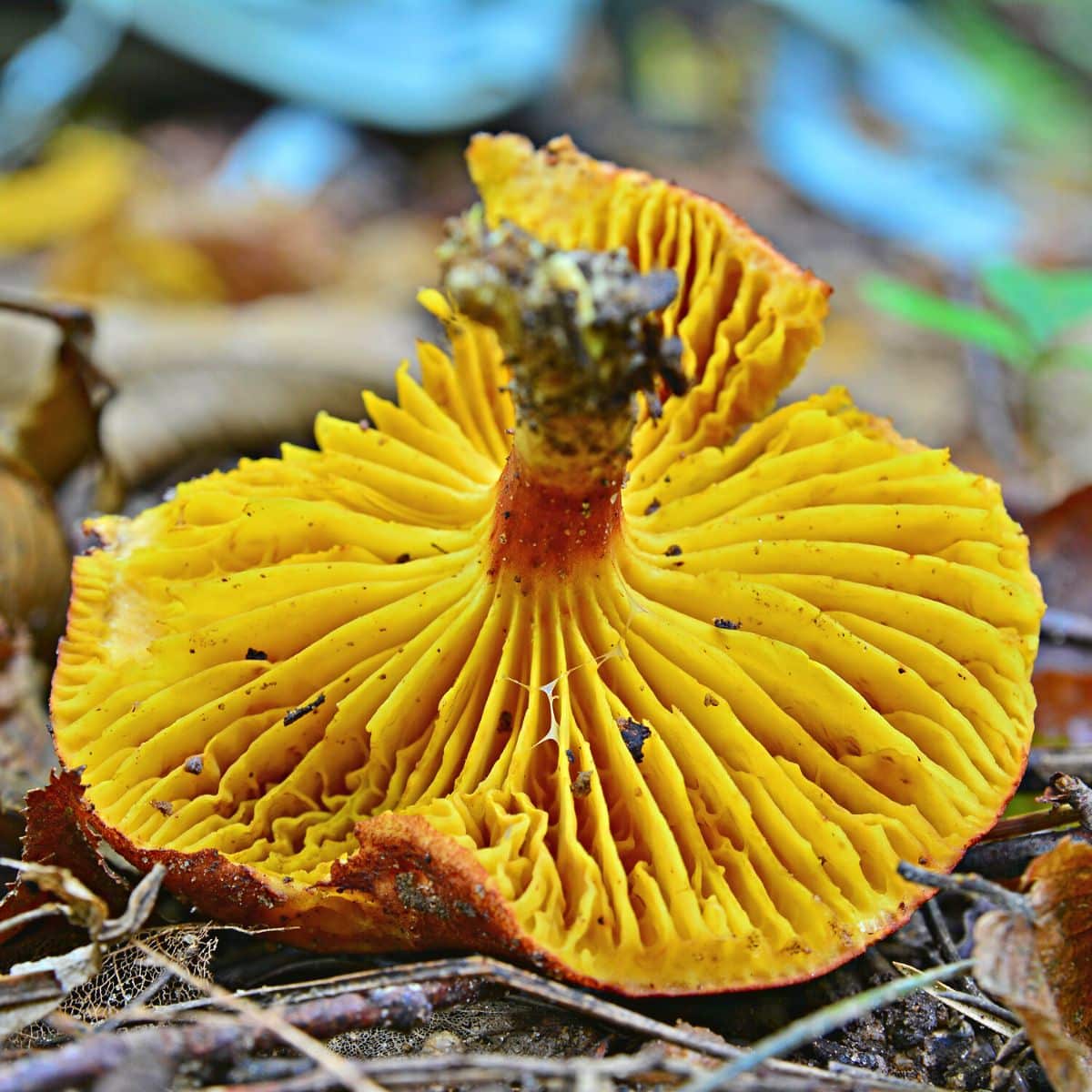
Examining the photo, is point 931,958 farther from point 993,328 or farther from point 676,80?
point 676,80

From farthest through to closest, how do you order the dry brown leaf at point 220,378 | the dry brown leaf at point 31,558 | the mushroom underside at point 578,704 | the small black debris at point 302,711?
the dry brown leaf at point 220,378
the dry brown leaf at point 31,558
the small black debris at point 302,711
the mushroom underside at point 578,704

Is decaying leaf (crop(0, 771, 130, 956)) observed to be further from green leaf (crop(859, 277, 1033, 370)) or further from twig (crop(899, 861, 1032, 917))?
green leaf (crop(859, 277, 1033, 370))

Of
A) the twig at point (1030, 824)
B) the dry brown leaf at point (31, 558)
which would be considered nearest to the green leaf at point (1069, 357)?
the twig at point (1030, 824)

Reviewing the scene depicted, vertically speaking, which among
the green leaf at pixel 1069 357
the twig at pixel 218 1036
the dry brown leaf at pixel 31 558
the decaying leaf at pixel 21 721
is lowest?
the decaying leaf at pixel 21 721

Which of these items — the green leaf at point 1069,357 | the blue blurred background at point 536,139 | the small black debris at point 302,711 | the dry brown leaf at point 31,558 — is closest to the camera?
the small black debris at point 302,711

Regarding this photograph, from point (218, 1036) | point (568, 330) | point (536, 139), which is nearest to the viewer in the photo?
point (218, 1036)

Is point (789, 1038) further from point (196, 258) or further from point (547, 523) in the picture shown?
point (196, 258)

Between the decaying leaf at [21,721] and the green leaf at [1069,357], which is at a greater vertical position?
the green leaf at [1069,357]

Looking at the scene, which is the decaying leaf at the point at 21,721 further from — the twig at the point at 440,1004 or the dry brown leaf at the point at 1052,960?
the dry brown leaf at the point at 1052,960

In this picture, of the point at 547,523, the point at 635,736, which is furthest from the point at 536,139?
the point at 635,736
